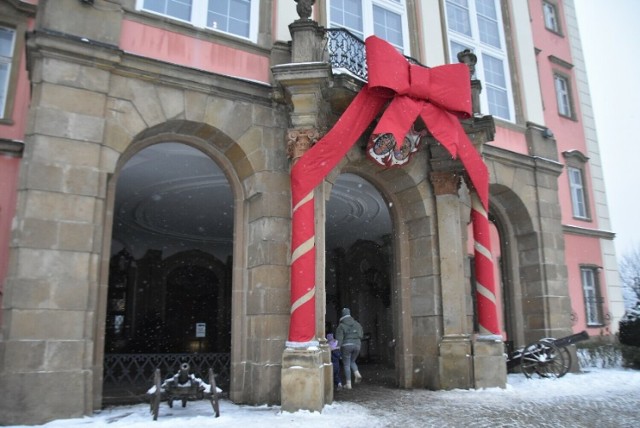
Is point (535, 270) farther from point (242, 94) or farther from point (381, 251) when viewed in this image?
point (242, 94)

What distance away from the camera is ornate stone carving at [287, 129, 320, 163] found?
30.9 feet

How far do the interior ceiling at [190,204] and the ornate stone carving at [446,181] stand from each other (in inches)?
95.2

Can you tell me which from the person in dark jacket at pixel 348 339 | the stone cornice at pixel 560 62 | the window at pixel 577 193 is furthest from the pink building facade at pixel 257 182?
the stone cornice at pixel 560 62

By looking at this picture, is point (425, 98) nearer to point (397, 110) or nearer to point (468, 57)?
point (397, 110)

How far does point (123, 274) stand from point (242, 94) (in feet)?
42.6

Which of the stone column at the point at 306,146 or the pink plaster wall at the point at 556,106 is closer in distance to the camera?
the stone column at the point at 306,146

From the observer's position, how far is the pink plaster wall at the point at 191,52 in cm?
943

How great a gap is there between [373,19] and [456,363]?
773cm

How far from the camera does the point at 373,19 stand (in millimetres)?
12500

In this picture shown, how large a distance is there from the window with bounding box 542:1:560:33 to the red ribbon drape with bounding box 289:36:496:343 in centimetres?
1111

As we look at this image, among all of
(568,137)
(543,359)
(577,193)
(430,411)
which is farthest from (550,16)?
(430,411)

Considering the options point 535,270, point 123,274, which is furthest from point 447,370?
point 123,274

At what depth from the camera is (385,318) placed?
19.6m

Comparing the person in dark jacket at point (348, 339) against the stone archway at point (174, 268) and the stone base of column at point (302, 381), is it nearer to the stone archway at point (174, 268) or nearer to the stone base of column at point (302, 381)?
the stone base of column at point (302, 381)
